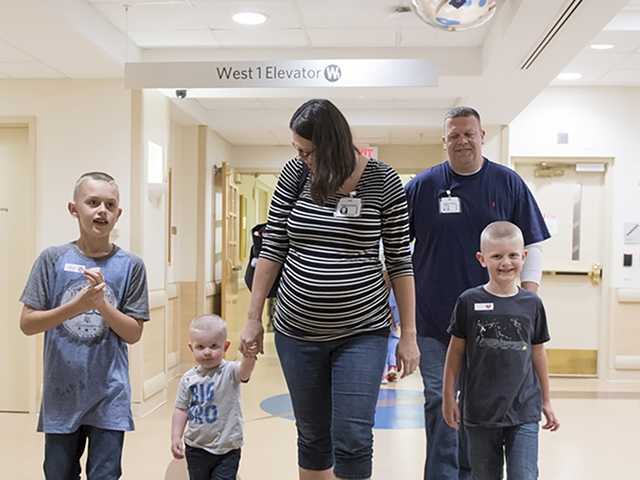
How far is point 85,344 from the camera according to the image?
2.13 meters

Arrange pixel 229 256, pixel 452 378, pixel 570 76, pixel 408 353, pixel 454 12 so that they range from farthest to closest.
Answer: pixel 229 256 < pixel 570 76 < pixel 454 12 < pixel 452 378 < pixel 408 353

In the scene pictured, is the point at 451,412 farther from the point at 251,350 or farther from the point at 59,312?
the point at 59,312

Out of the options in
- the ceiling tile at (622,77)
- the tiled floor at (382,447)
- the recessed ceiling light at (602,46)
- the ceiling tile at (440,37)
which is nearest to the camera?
the tiled floor at (382,447)

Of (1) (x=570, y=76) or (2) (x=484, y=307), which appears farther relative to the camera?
(1) (x=570, y=76)

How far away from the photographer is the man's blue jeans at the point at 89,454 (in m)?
2.10

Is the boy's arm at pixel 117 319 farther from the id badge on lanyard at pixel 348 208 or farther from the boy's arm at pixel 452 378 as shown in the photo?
the boy's arm at pixel 452 378

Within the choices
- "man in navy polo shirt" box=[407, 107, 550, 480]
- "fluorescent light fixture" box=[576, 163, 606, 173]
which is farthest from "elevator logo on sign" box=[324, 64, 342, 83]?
"fluorescent light fixture" box=[576, 163, 606, 173]

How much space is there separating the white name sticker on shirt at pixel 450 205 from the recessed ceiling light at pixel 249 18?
2.57 meters

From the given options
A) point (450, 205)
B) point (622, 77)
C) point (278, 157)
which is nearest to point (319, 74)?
point (450, 205)

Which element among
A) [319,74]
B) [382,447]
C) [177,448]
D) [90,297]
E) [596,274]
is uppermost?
[319,74]

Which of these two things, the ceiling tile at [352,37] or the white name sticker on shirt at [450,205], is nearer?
the white name sticker on shirt at [450,205]

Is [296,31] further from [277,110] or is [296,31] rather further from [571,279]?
[571,279]

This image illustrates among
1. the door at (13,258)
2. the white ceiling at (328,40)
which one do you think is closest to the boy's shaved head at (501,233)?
the white ceiling at (328,40)

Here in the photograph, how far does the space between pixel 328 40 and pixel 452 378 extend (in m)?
3.47
